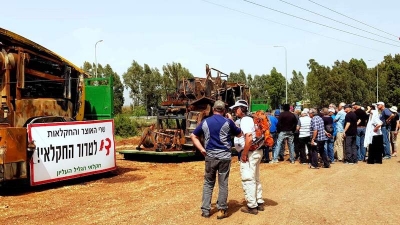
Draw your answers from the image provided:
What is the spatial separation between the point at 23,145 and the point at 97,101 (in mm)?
3917

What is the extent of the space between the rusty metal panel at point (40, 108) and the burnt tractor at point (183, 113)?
4.05 metres

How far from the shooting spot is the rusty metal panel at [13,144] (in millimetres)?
8922

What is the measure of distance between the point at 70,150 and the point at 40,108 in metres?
1.40

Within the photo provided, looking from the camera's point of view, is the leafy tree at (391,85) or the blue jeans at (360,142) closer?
the blue jeans at (360,142)

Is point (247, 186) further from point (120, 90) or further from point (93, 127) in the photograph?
point (120, 90)

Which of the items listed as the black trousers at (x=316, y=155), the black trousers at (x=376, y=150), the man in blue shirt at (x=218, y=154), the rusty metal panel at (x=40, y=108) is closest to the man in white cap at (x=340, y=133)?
the black trousers at (x=376, y=150)

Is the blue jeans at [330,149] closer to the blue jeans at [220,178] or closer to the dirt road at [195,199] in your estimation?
the dirt road at [195,199]

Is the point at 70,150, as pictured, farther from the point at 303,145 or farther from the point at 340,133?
the point at 340,133

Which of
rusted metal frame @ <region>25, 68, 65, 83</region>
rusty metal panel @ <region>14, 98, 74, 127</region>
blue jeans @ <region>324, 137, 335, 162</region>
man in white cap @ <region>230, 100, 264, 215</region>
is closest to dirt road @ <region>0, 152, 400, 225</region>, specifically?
man in white cap @ <region>230, 100, 264, 215</region>

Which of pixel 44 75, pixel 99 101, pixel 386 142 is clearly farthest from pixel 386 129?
pixel 44 75

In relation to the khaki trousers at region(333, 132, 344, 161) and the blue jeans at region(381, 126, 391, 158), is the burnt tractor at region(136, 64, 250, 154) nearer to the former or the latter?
the khaki trousers at region(333, 132, 344, 161)

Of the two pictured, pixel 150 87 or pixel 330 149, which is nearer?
pixel 330 149

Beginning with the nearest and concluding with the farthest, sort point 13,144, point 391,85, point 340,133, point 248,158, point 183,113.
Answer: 1. point 248,158
2. point 13,144
3. point 340,133
4. point 183,113
5. point 391,85

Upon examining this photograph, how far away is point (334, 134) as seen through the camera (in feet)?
45.8
